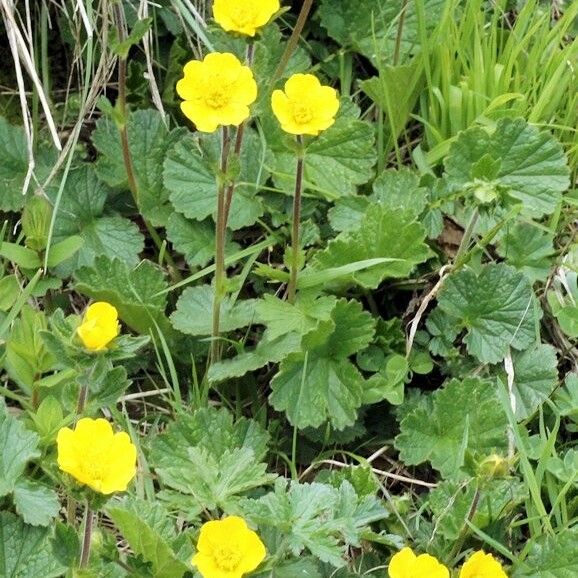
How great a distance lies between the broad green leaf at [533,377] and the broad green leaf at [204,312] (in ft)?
2.08

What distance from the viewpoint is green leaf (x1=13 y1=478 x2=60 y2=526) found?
2039mm

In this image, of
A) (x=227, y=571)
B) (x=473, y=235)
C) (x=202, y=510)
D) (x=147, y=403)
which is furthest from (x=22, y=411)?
(x=473, y=235)

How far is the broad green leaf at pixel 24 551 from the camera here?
6.63 ft

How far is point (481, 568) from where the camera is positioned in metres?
1.81

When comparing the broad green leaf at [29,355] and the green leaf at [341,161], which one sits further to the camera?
the green leaf at [341,161]

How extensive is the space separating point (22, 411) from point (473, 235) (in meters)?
1.23

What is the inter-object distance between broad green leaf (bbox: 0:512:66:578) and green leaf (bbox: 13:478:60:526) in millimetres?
31

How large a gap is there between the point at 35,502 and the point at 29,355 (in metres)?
0.36

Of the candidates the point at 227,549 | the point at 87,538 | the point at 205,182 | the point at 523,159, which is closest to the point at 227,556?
the point at 227,549

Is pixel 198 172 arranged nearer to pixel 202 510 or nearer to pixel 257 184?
pixel 257 184

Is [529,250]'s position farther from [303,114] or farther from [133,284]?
[133,284]

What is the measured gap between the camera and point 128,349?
70.3 inches

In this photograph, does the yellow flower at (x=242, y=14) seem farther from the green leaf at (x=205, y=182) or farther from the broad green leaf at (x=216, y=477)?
the broad green leaf at (x=216, y=477)

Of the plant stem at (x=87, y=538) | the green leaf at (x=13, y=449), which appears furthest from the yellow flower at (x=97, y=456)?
the green leaf at (x=13, y=449)
